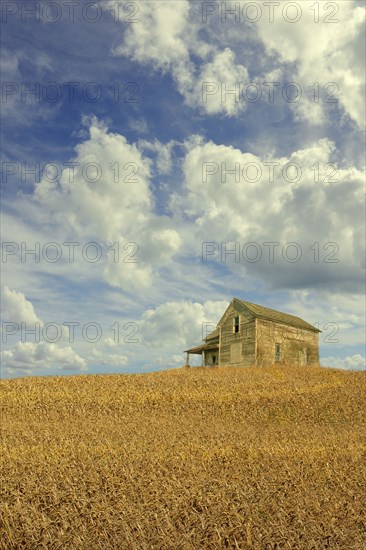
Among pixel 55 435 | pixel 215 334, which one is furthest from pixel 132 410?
pixel 215 334

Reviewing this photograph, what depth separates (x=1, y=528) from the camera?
17.5 ft

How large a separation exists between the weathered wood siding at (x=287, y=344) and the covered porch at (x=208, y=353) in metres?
5.62

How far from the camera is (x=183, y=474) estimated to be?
787 cm

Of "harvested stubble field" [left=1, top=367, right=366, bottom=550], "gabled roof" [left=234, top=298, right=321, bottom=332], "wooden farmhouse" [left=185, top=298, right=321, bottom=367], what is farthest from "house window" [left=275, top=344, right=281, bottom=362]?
"harvested stubble field" [left=1, top=367, right=366, bottom=550]

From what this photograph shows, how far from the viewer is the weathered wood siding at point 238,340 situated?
35.0m

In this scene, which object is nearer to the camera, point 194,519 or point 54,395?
point 194,519

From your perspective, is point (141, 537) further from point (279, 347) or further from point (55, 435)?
point (279, 347)

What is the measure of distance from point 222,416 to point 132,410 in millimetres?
3920

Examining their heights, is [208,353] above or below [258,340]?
below

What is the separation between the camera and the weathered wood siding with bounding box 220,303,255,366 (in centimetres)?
3500

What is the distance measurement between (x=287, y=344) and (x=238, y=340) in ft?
13.8

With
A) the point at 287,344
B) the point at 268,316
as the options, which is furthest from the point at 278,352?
the point at 268,316

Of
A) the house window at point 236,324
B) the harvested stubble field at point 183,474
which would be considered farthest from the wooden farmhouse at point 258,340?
the harvested stubble field at point 183,474

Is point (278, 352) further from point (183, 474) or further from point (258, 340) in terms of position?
point (183, 474)
